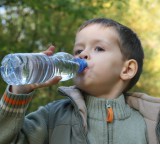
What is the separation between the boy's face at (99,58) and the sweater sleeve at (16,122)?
388 mm

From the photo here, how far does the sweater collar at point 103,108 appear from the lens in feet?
7.14

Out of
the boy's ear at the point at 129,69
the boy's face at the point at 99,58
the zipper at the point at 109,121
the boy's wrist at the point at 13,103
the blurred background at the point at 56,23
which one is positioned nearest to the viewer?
the boy's wrist at the point at 13,103

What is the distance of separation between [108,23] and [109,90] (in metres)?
0.42

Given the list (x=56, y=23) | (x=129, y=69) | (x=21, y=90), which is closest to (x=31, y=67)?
(x=21, y=90)

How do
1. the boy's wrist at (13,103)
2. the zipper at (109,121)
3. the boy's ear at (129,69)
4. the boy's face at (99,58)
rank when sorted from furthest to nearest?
the boy's ear at (129,69)
the boy's face at (99,58)
the zipper at (109,121)
the boy's wrist at (13,103)

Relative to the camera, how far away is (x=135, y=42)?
255 centimetres

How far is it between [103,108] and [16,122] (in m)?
0.52

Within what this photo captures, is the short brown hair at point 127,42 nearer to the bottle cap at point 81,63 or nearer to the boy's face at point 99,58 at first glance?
the boy's face at point 99,58

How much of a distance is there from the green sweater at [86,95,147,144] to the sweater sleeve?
0.31 m

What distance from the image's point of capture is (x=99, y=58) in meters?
2.23

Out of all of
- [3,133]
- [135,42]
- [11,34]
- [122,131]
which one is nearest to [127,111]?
[122,131]

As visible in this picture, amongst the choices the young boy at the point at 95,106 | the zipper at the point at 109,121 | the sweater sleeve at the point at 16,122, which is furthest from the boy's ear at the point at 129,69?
the sweater sleeve at the point at 16,122

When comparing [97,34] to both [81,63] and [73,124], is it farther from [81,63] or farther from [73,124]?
[73,124]

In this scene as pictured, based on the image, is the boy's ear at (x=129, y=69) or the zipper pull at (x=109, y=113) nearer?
the zipper pull at (x=109, y=113)
